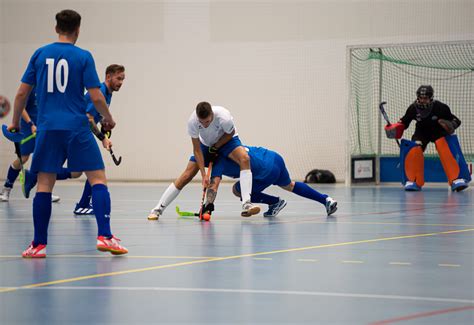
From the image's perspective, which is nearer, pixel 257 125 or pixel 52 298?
pixel 52 298

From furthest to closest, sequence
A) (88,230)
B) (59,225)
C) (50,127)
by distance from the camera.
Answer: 1. (59,225)
2. (88,230)
3. (50,127)

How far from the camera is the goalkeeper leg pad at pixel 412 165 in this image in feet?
50.5

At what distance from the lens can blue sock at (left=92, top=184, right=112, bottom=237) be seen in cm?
664

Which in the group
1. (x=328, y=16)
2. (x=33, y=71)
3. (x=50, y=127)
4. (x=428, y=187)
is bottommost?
(x=428, y=187)

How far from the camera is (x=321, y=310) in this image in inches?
176

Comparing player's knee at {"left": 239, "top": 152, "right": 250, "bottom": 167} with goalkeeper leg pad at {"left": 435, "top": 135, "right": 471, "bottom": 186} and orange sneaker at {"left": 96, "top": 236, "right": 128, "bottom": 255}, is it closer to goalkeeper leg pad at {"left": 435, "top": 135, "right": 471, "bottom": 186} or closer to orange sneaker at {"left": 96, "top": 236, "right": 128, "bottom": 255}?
orange sneaker at {"left": 96, "top": 236, "right": 128, "bottom": 255}

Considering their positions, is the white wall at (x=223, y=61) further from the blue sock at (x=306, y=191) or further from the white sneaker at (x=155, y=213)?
the white sneaker at (x=155, y=213)

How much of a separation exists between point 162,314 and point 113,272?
4.91 ft

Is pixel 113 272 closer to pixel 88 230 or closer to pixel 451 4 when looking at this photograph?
pixel 88 230

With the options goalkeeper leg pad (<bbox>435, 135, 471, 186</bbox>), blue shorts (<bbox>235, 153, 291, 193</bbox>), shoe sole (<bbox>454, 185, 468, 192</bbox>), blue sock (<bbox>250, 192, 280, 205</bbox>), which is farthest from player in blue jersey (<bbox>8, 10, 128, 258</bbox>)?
goalkeeper leg pad (<bbox>435, 135, 471, 186</bbox>)

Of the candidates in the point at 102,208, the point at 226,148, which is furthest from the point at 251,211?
the point at 102,208

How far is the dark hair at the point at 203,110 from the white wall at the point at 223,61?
1010 centimetres

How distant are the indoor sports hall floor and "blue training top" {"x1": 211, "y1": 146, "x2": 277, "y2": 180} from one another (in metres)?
0.50

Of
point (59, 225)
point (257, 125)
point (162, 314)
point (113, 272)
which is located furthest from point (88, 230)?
point (257, 125)
